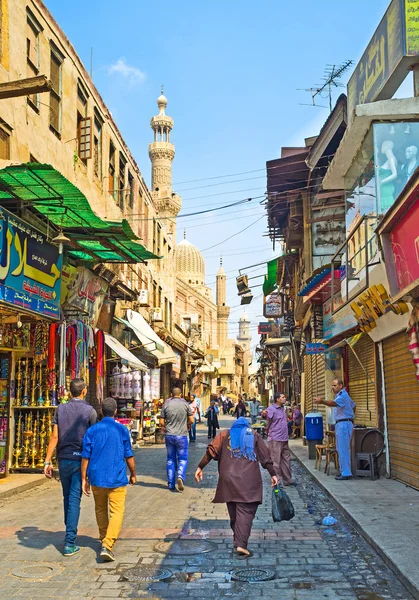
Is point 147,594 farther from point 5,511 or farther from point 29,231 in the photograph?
point 29,231

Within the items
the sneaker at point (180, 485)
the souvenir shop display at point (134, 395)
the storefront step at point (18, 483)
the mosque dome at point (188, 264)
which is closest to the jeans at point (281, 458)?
the sneaker at point (180, 485)

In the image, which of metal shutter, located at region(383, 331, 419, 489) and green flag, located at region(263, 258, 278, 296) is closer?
metal shutter, located at region(383, 331, 419, 489)

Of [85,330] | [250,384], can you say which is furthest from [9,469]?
[250,384]

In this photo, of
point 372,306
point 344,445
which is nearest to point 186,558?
point 344,445

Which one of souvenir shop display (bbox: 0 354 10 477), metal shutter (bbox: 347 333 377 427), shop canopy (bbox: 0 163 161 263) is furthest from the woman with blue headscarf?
metal shutter (bbox: 347 333 377 427)

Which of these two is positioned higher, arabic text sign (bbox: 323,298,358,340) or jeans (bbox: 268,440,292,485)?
arabic text sign (bbox: 323,298,358,340)

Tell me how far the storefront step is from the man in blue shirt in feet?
13.1

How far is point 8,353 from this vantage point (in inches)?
467

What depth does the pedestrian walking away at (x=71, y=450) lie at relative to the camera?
20.3ft

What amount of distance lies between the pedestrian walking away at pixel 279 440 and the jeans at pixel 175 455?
4.86ft

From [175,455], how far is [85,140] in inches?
358

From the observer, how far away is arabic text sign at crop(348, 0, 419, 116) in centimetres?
1057

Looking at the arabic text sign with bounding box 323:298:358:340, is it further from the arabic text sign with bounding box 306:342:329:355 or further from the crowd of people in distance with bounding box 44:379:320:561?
the crowd of people in distance with bounding box 44:379:320:561

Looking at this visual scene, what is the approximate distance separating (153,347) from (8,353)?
968 centimetres
